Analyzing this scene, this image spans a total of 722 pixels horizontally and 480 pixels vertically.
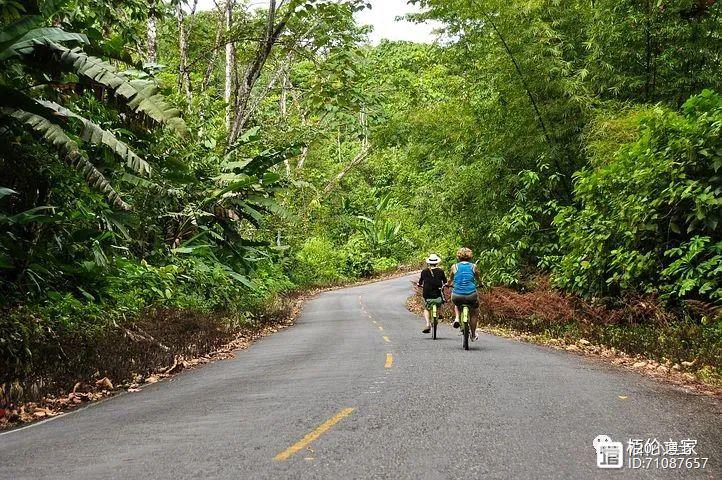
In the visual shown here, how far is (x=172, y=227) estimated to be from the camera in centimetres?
1817

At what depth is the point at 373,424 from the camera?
6242 mm

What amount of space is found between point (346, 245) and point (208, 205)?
39.1 metres

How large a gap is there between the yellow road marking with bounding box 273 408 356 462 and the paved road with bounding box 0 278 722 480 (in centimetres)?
2

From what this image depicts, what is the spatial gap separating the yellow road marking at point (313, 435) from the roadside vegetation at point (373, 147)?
14.1 feet

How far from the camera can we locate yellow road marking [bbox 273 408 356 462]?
17.0 feet

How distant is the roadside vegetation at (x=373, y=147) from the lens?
9695mm

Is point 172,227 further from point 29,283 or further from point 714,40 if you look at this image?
point 714,40

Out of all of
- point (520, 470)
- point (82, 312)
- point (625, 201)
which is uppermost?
point (625, 201)

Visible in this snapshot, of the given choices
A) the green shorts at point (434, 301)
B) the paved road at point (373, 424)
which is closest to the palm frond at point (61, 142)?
the paved road at point (373, 424)

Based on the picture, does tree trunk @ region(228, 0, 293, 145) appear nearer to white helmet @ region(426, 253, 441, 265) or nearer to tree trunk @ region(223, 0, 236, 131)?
tree trunk @ region(223, 0, 236, 131)

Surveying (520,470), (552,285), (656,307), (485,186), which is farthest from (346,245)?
(520,470)

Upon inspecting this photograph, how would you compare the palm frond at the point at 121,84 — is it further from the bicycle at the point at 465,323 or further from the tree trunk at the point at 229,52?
the tree trunk at the point at 229,52

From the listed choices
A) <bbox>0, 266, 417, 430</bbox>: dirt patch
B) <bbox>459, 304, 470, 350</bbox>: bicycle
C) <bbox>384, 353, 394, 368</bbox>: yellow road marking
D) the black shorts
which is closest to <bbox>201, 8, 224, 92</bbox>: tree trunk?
<bbox>0, 266, 417, 430</bbox>: dirt patch

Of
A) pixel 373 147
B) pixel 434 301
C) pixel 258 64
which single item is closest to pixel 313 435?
pixel 434 301
